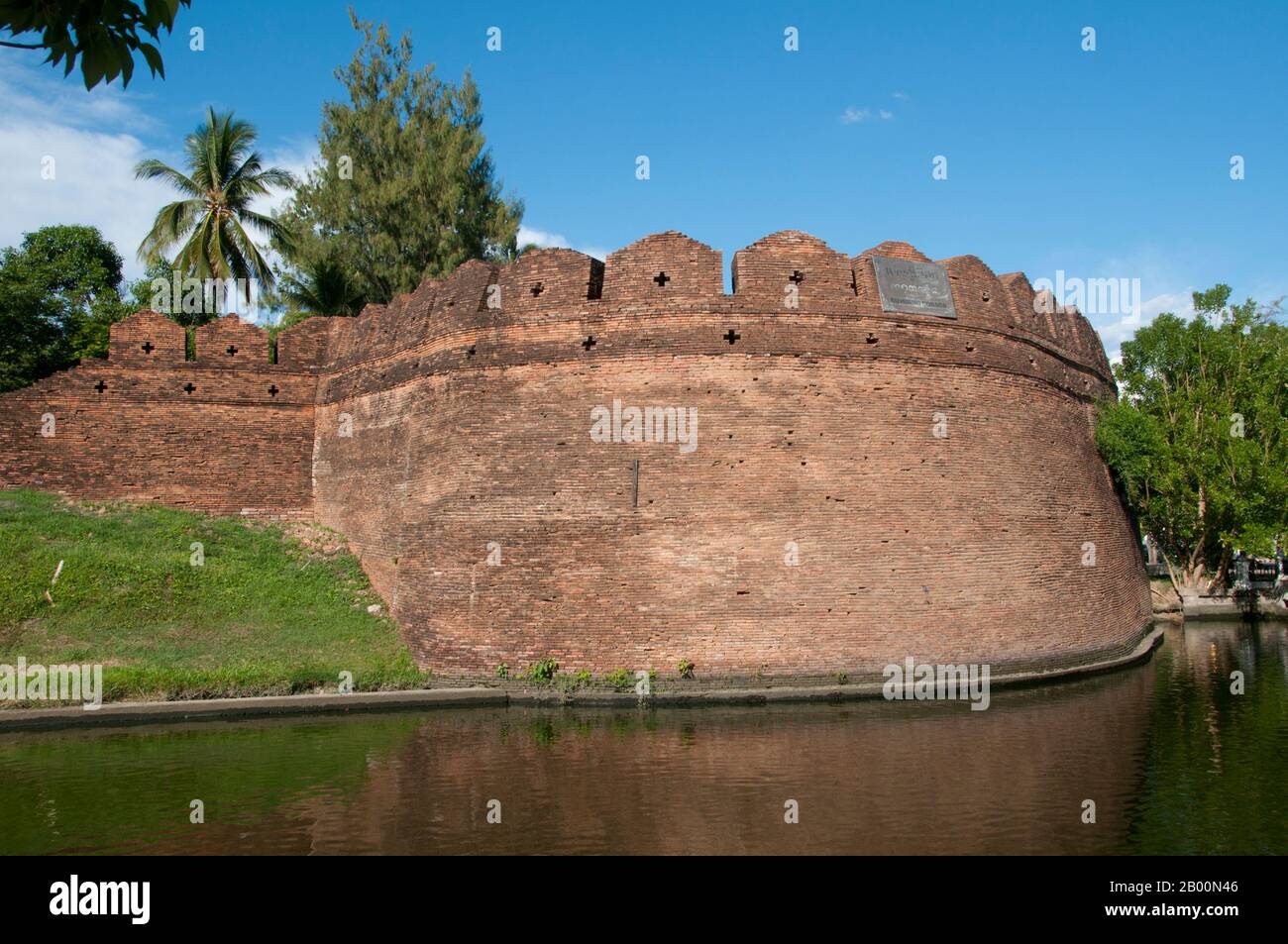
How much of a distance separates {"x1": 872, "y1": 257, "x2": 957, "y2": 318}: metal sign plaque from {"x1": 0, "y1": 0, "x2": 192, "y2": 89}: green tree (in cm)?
1152

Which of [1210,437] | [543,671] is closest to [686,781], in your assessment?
[543,671]

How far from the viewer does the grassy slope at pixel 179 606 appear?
12.1 metres

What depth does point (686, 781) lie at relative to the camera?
8148mm

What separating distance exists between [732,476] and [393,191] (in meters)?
17.9

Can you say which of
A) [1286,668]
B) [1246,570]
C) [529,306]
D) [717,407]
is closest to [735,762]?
[717,407]

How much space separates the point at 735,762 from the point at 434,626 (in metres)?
5.87

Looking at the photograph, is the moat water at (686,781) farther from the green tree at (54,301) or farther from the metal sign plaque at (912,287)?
the green tree at (54,301)

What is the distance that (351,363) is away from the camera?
16.7m

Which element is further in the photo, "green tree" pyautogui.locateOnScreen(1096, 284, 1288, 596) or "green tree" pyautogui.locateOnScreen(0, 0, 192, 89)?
"green tree" pyautogui.locateOnScreen(1096, 284, 1288, 596)

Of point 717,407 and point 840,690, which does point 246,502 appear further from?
point 840,690

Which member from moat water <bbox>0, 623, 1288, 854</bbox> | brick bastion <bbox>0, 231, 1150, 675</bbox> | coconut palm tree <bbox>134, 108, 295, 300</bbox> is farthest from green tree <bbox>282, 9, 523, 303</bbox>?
moat water <bbox>0, 623, 1288, 854</bbox>

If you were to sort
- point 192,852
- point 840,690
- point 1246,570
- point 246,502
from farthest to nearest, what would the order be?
point 1246,570, point 246,502, point 840,690, point 192,852

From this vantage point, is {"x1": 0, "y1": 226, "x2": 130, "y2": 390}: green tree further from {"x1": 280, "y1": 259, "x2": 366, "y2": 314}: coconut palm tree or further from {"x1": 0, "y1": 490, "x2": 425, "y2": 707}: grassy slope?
{"x1": 0, "y1": 490, "x2": 425, "y2": 707}: grassy slope

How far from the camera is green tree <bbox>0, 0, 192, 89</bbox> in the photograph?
3417 millimetres
